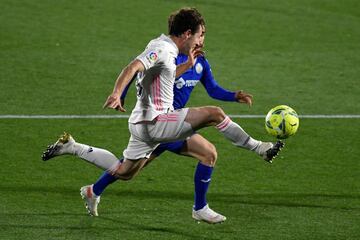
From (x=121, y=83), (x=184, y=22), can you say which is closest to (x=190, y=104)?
(x=184, y=22)

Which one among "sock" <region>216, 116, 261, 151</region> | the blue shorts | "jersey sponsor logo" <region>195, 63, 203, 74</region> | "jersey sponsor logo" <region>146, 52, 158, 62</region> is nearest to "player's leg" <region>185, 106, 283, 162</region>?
"sock" <region>216, 116, 261, 151</region>

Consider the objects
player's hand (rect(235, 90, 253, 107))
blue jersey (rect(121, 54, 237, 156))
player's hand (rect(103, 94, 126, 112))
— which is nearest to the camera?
player's hand (rect(103, 94, 126, 112))

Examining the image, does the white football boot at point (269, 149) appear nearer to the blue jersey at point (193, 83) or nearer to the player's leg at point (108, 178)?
the blue jersey at point (193, 83)

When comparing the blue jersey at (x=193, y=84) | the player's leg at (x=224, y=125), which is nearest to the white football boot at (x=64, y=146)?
the blue jersey at (x=193, y=84)

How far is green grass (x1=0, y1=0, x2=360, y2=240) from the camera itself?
9172mm

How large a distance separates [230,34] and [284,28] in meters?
1.06

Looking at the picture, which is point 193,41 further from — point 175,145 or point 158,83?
point 175,145

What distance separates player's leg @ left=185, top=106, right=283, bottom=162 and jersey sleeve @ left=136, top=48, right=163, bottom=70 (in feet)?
1.76

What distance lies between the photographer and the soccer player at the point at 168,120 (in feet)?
27.9

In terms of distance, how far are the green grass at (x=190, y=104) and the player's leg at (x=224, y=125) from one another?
72cm

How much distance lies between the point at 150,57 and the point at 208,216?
1.55 m

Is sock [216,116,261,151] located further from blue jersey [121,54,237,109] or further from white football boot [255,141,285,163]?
blue jersey [121,54,237,109]

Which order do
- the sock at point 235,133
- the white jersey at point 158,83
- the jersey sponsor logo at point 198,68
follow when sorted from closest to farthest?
the white jersey at point 158,83
the sock at point 235,133
the jersey sponsor logo at point 198,68

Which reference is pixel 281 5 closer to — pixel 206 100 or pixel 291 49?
pixel 291 49
